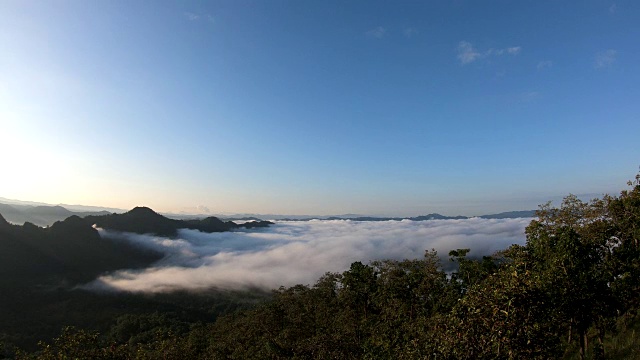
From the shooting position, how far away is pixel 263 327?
66375 mm

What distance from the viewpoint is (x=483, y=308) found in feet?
52.6

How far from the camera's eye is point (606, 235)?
3862cm

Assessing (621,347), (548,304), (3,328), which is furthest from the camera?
(3,328)

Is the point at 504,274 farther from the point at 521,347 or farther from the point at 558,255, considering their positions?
the point at 558,255

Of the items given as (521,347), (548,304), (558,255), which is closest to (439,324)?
(521,347)

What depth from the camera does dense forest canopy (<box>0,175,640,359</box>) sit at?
16.1m

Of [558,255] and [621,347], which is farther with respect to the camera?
[621,347]

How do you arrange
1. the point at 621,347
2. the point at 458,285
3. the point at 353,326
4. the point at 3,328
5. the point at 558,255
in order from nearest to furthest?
the point at 558,255
the point at 621,347
the point at 353,326
the point at 458,285
the point at 3,328

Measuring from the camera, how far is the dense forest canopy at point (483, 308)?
16.1 m

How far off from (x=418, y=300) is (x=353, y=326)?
18.1 meters

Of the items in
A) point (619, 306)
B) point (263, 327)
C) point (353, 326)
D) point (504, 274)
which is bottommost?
point (263, 327)

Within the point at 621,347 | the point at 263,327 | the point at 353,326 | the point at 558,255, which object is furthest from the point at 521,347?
the point at 263,327

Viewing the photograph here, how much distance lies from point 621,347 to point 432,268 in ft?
114

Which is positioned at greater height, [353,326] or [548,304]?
[548,304]
